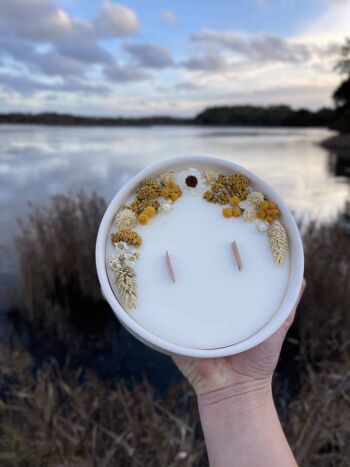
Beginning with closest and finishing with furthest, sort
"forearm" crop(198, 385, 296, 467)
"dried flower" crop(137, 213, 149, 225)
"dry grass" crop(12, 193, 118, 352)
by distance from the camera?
"forearm" crop(198, 385, 296, 467)
"dried flower" crop(137, 213, 149, 225)
"dry grass" crop(12, 193, 118, 352)

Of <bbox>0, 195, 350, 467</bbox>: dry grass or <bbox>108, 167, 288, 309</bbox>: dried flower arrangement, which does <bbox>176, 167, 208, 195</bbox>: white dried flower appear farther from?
<bbox>0, 195, 350, 467</bbox>: dry grass

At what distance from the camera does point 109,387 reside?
237 cm

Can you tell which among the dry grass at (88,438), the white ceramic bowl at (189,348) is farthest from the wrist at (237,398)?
the dry grass at (88,438)

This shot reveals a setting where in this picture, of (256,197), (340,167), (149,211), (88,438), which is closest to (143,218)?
(149,211)

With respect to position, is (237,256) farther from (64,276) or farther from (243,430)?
(64,276)

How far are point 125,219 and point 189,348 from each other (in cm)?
28

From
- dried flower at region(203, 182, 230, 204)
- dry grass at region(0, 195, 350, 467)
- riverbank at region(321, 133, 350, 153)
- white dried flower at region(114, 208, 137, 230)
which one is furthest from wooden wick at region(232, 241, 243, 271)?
riverbank at region(321, 133, 350, 153)

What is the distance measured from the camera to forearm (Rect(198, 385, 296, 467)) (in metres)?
0.73

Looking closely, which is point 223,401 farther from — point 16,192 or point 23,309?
point 16,192

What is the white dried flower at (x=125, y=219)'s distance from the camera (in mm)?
828

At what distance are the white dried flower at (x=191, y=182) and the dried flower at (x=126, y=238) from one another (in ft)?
0.52

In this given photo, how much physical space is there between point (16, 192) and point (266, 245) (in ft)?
21.3

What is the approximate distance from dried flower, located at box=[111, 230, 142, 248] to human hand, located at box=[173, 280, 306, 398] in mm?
267

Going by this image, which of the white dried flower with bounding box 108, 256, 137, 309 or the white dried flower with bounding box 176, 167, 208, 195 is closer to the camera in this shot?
the white dried flower with bounding box 108, 256, 137, 309
